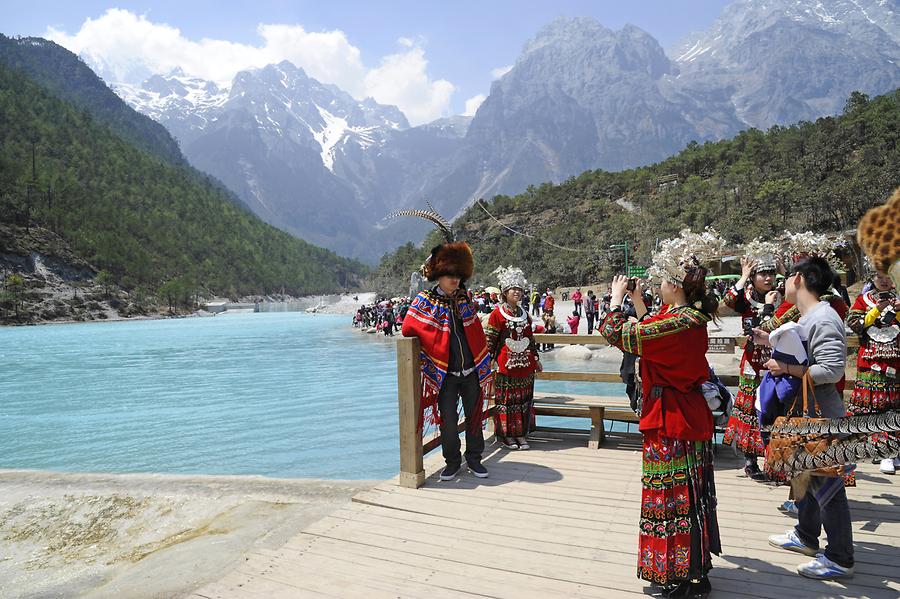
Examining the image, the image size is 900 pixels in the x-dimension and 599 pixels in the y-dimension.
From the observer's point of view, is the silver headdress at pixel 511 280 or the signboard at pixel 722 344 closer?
the signboard at pixel 722 344

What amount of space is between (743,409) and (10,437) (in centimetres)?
1462

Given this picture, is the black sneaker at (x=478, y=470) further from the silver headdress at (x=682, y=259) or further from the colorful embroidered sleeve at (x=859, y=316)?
the colorful embroidered sleeve at (x=859, y=316)


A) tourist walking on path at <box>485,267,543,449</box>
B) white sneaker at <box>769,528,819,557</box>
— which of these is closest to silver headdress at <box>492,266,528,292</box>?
tourist walking on path at <box>485,267,543,449</box>

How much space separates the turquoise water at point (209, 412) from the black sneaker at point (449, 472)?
393 centimetres

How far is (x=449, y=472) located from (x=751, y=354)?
2.65 meters

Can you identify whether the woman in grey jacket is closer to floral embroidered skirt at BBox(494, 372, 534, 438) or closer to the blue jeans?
the blue jeans

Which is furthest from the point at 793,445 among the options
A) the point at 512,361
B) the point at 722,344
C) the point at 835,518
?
the point at 512,361

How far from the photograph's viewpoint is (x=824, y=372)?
2.99m

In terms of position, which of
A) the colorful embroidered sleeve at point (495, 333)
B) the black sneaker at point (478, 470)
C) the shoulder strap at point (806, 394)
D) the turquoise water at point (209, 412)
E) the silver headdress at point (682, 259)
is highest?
the silver headdress at point (682, 259)

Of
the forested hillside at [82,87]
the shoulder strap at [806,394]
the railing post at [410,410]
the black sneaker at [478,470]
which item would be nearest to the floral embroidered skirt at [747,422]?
the shoulder strap at [806,394]

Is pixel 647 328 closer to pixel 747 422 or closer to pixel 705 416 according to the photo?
pixel 705 416

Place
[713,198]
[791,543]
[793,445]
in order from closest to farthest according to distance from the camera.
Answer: [793,445]
[791,543]
[713,198]

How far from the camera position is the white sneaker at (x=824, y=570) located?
9.86 feet

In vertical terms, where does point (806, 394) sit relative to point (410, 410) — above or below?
above
